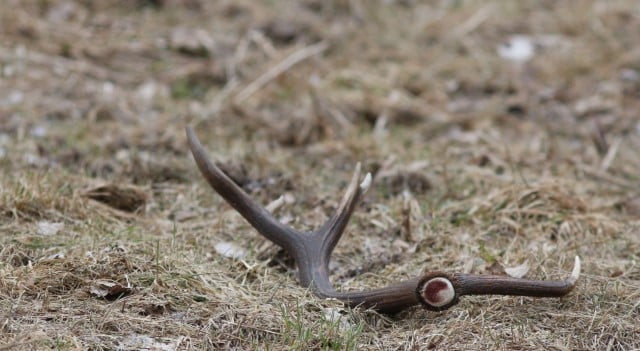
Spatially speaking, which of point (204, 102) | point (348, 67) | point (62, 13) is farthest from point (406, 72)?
point (62, 13)

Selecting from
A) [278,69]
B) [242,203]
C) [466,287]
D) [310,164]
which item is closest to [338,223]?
[242,203]

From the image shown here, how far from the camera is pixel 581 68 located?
667 centimetres

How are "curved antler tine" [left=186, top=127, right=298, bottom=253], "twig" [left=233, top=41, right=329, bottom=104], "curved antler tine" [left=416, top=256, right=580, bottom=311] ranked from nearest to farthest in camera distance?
"curved antler tine" [left=416, top=256, right=580, bottom=311] → "curved antler tine" [left=186, top=127, right=298, bottom=253] → "twig" [left=233, top=41, right=329, bottom=104]

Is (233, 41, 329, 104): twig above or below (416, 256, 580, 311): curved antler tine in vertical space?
below

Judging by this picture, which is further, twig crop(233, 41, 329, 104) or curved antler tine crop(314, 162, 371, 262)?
twig crop(233, 41, 329, 104)

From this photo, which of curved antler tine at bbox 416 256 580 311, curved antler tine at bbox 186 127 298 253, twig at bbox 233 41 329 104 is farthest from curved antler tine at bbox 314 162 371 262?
twig at bbox 233 41 329 104

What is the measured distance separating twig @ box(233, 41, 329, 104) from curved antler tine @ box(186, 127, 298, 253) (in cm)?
227

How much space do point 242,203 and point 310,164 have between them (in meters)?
1.53

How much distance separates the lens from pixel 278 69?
613 cm

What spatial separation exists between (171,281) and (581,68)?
14.6 feet

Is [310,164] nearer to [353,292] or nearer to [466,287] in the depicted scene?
[353,292]

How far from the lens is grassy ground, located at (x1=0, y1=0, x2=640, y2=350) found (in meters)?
3.01

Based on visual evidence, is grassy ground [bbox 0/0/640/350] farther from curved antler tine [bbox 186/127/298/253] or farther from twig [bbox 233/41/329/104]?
curved antler tine [bbox 186/127/298/253]

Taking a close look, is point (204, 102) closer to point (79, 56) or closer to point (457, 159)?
point (79, 56)
